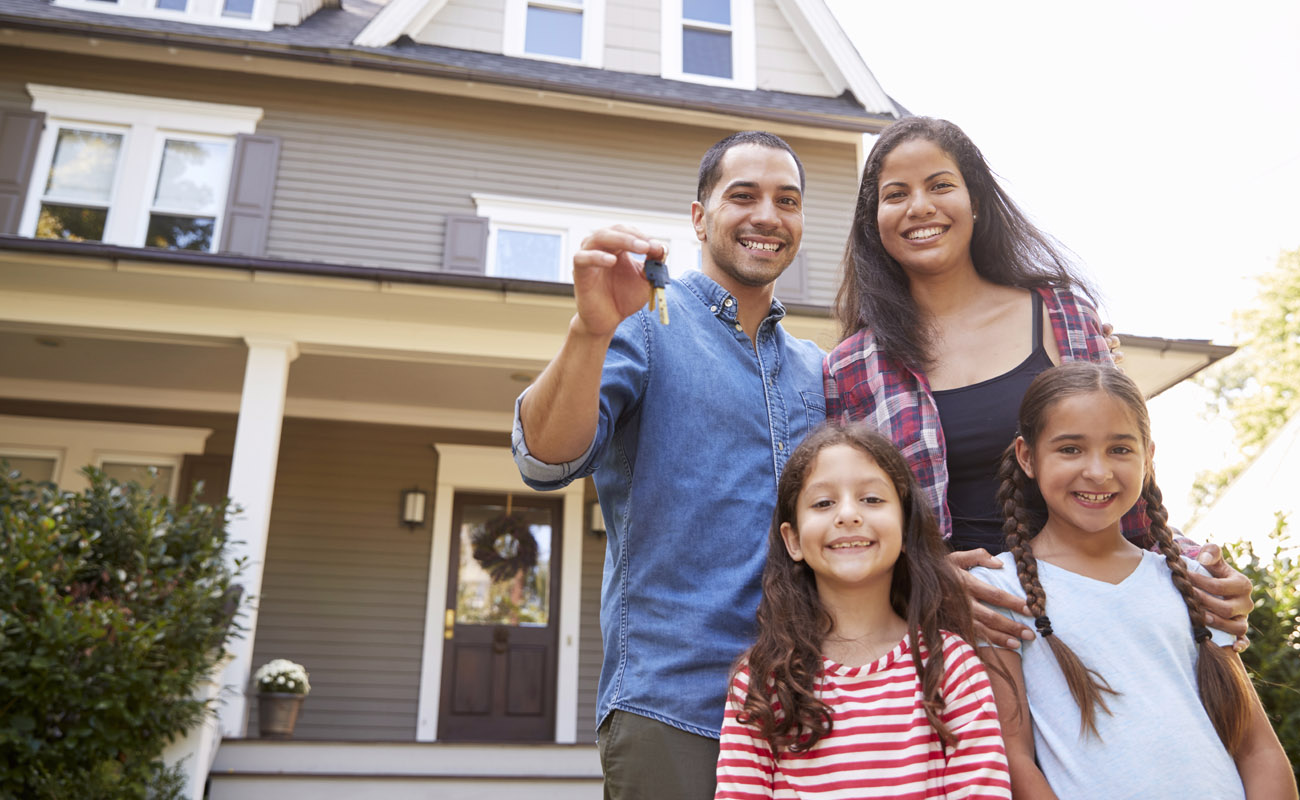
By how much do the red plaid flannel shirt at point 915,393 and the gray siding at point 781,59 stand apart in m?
8.98

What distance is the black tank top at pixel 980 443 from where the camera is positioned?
5.81ft

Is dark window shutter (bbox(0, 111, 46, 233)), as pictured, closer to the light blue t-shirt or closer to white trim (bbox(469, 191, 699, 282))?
white trim (bbox(469, 191, 699, 282))

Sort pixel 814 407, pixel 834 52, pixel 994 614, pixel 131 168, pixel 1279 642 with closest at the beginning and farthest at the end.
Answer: pixel 994 614 < pixel 814 407 < pixel 1279 642 < pixel 131 168 < pixel 834 52

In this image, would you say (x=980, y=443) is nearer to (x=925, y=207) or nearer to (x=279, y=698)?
(x=925, y=207)

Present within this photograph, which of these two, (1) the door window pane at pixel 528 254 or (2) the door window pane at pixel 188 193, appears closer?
(2) the door window pane at pixel 188 193

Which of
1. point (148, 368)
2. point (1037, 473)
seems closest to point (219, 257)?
point (148, 368)

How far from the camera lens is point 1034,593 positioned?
157cm

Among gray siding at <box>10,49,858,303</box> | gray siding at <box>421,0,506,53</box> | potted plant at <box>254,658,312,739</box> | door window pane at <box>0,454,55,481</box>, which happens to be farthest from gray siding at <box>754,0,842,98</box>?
door window pane at <box>0,454,55,481</box>

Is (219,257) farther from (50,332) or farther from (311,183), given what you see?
(311,183)

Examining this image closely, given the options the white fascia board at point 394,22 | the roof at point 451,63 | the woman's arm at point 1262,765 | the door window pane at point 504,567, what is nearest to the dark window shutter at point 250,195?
the roof at point 451,63

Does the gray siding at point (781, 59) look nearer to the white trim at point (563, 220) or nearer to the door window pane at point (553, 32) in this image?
the door window pane at point (553, 32)

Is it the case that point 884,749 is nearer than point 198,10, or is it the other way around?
point 884,749

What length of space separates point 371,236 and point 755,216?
302 inches

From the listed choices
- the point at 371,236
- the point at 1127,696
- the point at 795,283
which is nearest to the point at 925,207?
the point at 1127,696
